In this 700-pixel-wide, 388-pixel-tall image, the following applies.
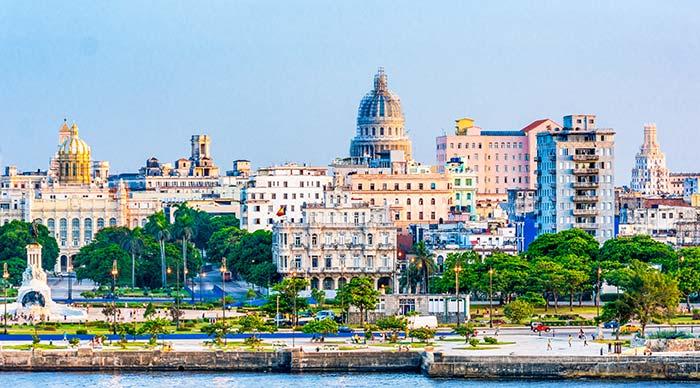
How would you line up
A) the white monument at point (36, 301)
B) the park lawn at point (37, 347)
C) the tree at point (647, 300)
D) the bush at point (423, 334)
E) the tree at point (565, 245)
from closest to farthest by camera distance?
the park lawn at point (37, 347) → the bush at point (423, 334) → the tree at point (647, 300) → the white monument at point (36, 301) → the tree at point (565, 245)

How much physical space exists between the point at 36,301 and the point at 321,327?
28.5 meters

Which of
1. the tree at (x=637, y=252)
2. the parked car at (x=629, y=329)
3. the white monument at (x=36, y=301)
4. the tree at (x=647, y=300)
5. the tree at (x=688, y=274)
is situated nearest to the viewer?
the tree at (x=647, y=300)

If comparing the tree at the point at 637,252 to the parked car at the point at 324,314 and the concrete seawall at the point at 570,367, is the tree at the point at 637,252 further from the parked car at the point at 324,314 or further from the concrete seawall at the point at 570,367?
the concrete seawall at the point at 570,367

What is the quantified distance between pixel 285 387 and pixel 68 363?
14.8m

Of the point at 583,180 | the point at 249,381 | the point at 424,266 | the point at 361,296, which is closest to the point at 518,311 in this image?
the point at 361,296

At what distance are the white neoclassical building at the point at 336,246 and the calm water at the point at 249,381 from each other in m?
54.4

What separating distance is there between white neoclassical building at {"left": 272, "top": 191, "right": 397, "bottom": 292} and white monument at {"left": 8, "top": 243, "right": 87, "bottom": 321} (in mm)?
28423

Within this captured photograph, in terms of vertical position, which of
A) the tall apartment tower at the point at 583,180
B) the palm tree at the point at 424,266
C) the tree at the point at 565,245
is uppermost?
the tall apartment tower at the point at 583,180

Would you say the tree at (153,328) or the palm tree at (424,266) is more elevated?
the palm tree at (424,266)

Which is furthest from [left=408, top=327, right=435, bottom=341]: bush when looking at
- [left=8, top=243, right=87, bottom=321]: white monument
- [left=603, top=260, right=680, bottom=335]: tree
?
[left=8, top=243, right=87, bottom=321]: white monument

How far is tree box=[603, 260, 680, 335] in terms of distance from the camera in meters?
145

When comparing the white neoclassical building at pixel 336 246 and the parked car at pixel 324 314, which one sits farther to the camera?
the white neoclassical building at pixel 336 246

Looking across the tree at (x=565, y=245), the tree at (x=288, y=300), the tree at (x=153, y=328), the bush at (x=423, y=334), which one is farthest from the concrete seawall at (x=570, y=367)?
the tree at (x=565, y=245)

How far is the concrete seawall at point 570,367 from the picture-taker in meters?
130
